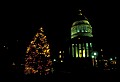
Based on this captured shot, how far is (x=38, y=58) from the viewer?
38219 millimetres

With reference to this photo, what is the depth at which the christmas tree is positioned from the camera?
38.2 m

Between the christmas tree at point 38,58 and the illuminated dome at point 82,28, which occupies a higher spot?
the illuminated dome at point 82,28

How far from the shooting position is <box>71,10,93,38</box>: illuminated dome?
177 feet

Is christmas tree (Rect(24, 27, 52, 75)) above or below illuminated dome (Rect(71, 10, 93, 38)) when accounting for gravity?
below

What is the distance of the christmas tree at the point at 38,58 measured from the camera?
38.2 meters

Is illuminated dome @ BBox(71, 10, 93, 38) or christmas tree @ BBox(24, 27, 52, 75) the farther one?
illuminated dome @ BBox(71, 10, 93, 38)

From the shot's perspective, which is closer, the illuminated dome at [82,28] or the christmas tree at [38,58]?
the christmas tree at [38,58]

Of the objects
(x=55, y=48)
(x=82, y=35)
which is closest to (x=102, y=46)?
(x=82, y=35)

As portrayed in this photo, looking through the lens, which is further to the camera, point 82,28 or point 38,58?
point 82,28

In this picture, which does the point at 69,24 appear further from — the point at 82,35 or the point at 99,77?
the point at 99,77

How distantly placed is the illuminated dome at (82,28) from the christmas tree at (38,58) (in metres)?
16.8

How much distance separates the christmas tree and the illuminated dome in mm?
16759

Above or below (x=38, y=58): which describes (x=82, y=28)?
above

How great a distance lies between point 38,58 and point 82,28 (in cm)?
1835
